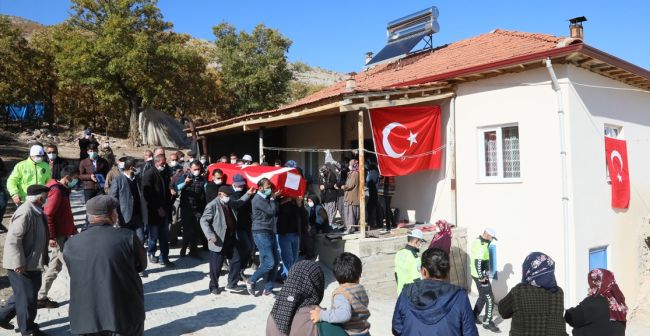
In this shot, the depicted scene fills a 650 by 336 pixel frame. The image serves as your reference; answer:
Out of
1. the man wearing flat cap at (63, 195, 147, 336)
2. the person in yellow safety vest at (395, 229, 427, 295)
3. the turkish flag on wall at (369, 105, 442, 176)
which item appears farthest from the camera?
the turkish flag on wall at (369, 105, 442, 176)

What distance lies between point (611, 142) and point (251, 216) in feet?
25.6

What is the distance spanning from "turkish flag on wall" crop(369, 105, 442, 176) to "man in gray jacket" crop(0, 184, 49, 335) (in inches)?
222

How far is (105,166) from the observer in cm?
A: 901

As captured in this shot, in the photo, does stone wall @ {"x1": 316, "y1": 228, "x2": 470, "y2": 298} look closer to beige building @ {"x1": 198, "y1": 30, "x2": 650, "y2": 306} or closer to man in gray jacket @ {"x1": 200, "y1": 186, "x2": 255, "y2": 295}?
beige building @ {"x1": 198, "y1": 30, "x2": 650, "y2": 306}

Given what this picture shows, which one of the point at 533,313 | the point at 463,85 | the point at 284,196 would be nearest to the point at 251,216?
the point at 284,196

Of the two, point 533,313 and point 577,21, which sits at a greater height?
point 577,21

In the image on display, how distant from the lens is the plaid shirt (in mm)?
3625

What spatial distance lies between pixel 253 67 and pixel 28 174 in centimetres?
2401

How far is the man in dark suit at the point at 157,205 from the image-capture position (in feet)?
25.3

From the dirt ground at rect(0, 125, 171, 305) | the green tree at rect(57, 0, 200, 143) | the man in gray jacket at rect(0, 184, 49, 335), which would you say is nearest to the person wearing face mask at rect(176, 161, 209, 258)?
the man in gray jacket at rect(0, 184, 49, 335)

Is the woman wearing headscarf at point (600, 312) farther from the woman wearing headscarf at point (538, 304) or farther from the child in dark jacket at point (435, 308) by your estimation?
the child in dark jacket at point (435, 308)

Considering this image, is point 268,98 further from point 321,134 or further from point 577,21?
point 577,21

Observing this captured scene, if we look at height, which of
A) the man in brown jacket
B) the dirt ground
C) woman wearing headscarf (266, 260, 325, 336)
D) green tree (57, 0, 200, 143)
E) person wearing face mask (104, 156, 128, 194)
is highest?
green tree (57, 0, 200, 143)

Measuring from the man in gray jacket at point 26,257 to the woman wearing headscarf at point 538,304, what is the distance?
4.92 m
